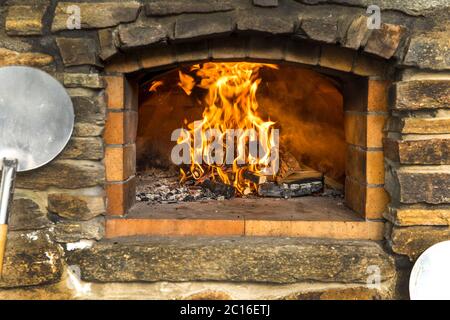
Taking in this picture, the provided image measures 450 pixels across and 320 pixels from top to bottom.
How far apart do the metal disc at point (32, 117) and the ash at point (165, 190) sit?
0.72 m

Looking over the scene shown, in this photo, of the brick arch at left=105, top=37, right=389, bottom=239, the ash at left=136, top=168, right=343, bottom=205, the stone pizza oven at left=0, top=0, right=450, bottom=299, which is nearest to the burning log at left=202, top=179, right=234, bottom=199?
the ash at left=136, top=168, right=343, bottom=205

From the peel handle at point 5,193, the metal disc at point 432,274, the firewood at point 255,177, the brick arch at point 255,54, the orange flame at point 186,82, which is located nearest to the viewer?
the peel handle at point 5,193

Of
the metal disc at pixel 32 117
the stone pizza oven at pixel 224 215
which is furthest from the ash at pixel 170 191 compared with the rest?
the metal disc at pixel 32 117

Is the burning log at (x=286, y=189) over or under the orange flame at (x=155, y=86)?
under

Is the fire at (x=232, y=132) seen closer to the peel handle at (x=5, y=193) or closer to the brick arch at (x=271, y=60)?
the brick arch at (x=271, y=60)

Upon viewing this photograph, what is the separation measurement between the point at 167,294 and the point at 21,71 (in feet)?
4.04

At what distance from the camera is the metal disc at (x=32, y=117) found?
2.10 m

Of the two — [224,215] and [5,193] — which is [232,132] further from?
[5,193]

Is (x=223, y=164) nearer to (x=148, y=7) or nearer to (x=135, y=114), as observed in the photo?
(x=135, y=114)

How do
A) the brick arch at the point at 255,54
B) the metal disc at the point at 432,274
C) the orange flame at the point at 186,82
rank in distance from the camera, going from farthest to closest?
the orange flame at the point at 186,82 → the brick arch at the point at 255,54 → the metal disc at the point at 432,274

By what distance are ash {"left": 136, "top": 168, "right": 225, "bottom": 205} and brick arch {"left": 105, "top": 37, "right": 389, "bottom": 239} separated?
0.34 metres

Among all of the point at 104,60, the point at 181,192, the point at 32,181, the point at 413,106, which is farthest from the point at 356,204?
the point at 32,181

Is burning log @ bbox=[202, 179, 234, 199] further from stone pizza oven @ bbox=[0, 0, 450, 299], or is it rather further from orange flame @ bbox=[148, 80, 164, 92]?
orange flame @ bbox=[148, 80, 164, 92]

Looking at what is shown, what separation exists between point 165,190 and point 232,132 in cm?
56
